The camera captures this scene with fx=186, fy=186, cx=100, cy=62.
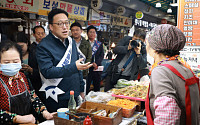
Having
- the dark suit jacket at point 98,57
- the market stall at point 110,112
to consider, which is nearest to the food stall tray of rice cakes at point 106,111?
the market stall at point 110,112

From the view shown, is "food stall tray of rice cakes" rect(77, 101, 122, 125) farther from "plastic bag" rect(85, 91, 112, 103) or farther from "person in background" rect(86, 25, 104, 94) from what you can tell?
"person in background" rect(86, 25, 104, 94)

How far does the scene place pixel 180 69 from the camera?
1252 mm

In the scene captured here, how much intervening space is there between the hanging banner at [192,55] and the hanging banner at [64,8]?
377cm

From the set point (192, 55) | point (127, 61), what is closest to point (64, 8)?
point (127, 61)

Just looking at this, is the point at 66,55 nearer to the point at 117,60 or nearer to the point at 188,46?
the point at 117,60

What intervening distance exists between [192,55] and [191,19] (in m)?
0.66

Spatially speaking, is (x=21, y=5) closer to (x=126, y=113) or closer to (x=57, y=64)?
(x=57, y=64)

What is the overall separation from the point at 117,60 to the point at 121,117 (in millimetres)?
1762

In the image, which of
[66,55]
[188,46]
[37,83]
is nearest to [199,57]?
[188,46]

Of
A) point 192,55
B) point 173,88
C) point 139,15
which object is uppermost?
point 139,15

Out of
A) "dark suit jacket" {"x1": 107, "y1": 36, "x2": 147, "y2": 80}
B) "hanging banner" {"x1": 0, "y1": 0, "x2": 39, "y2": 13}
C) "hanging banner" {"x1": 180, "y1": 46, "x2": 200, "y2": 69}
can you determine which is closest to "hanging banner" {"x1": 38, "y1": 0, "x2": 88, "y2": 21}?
"hanging banner" {"x1": 0, "y1": 0, "x2": 39, "y2": 13}

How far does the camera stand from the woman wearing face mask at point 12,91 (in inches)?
64.2

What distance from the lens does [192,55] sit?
3.18m

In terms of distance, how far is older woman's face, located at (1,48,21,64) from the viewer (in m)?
1.72
